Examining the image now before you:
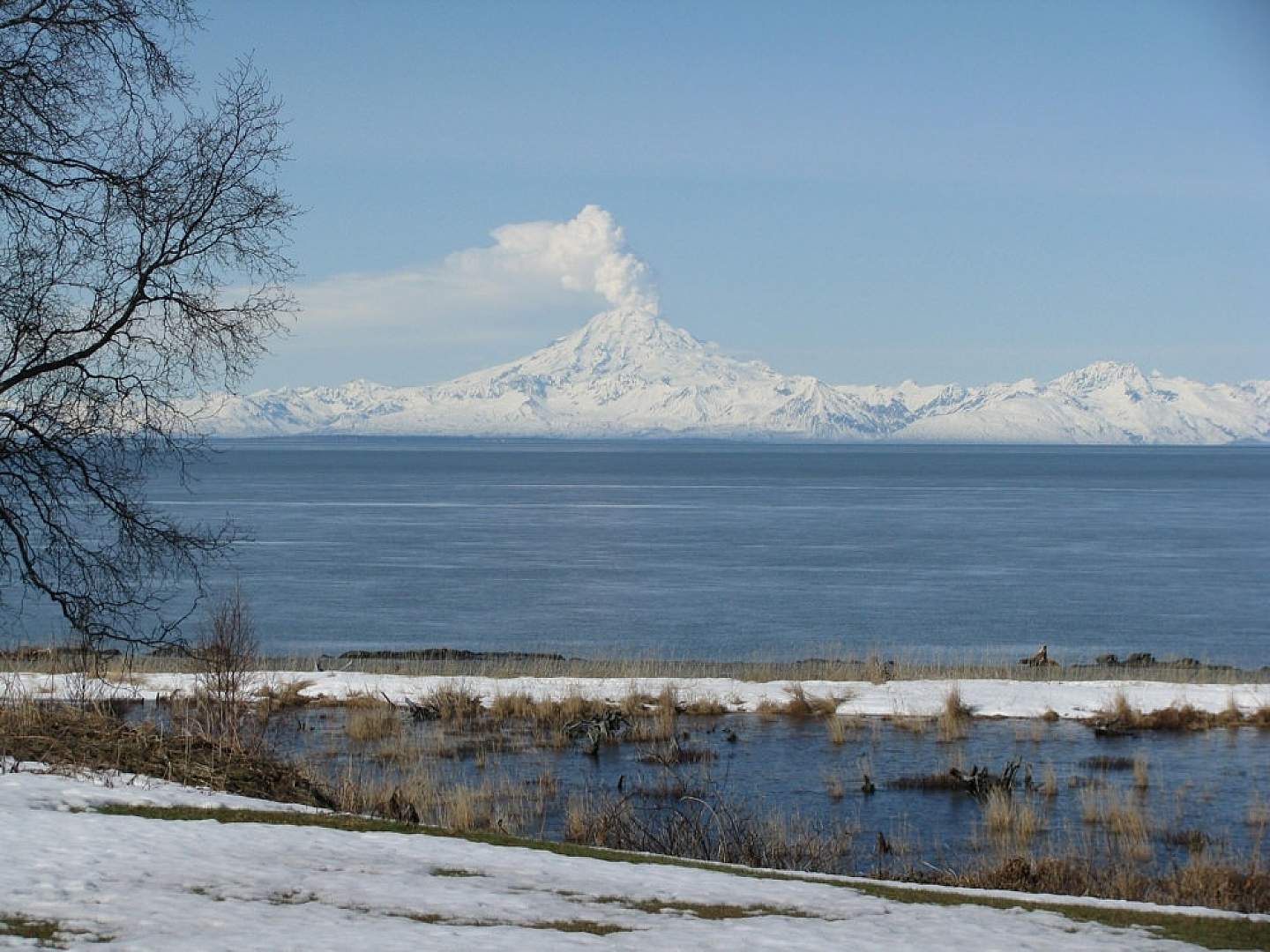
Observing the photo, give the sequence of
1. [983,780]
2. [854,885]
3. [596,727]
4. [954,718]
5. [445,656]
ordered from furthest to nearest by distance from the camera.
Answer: [445,656] → [954,718] → [596,727] → [983,780] → [854,885]

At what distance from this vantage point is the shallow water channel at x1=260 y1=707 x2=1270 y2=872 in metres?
18.6

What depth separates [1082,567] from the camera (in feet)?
241

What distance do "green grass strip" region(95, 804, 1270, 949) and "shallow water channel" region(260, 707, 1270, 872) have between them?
4772 mm

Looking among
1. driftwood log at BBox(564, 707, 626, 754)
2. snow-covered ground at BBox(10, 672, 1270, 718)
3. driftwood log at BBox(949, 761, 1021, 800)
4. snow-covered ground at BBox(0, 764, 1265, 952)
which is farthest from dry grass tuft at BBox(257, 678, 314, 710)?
snow-covered ground at BBox(0, 764, 1265, 952)

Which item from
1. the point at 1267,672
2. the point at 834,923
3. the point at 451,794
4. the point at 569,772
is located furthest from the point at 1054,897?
the point at 1267,672

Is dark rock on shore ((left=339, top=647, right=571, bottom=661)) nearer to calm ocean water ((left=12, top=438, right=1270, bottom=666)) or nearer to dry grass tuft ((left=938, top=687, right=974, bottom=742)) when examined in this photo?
calm ocean water ((left=12, top=438, right=1270, bottom=666))

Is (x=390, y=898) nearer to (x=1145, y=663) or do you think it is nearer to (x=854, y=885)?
(x=854, y=885)

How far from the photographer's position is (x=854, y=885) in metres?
11.2

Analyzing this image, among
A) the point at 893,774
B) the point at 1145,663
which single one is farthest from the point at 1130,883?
the point at 1145,663

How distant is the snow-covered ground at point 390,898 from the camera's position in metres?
8.07

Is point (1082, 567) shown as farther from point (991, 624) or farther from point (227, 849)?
point (227, 849)

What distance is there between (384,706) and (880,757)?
9.66m

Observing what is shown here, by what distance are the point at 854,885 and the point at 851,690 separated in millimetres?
18981

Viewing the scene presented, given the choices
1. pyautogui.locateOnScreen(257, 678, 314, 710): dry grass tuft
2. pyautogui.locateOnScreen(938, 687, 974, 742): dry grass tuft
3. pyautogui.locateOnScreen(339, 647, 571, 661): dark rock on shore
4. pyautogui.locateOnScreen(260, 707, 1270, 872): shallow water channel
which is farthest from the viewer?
pyautogui.locateOnScreen(339, 647, 571, 661): dark rock on shore
